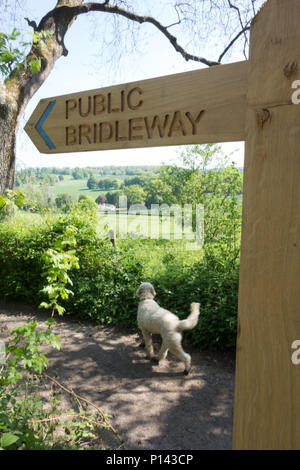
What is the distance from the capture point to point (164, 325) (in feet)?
13.0

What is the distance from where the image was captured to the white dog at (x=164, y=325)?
154 inches

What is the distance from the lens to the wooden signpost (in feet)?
3.24

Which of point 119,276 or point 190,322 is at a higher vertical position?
point 119,276

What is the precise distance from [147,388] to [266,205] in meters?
3.28

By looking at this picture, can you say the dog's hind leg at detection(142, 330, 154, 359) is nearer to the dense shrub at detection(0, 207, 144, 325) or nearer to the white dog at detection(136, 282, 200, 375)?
the white dog at detection(136, 282, 200, 375)

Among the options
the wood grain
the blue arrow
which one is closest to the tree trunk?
the blue arrow

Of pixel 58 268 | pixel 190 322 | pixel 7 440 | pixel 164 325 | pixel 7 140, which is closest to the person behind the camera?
pixel 7 440

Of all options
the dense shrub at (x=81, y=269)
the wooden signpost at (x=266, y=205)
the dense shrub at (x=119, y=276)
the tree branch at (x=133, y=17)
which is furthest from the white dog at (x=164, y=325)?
the tree branch at (x=133, y=17)

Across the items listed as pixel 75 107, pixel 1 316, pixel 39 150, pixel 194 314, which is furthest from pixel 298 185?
pixel 1 316

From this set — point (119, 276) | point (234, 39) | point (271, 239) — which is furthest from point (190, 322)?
point (234, 39)

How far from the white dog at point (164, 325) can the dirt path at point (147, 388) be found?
228 mm

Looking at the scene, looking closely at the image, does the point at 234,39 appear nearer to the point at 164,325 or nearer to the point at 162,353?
the point at 164,325

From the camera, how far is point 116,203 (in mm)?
10211

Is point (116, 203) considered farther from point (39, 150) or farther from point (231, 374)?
point (39, 150)
